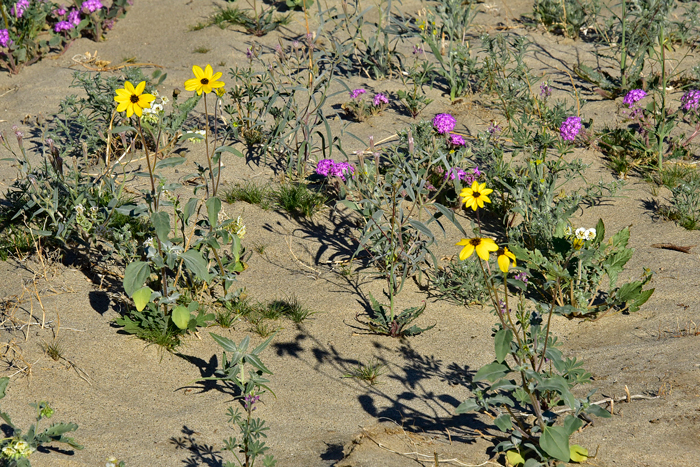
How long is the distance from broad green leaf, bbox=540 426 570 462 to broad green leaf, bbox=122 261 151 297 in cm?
168

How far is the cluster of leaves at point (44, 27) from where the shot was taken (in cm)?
547

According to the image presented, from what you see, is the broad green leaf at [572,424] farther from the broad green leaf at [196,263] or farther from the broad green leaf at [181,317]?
the broad green leaf at [181,317]

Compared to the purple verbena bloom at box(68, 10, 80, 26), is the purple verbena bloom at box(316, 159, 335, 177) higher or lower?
lower

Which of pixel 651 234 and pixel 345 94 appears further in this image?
pixel 345 94

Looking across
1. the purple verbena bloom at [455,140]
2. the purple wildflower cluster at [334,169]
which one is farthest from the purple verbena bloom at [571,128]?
the purple wildflower cluster at [334,169]

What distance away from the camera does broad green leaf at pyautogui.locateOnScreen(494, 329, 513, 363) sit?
210 cm

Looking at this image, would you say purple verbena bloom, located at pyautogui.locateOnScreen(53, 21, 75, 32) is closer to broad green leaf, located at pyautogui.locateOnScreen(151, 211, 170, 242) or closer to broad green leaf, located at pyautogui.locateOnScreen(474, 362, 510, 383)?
broad green leaf, located at pyautogui.locateOnScreen(151, 211, 170, 242)

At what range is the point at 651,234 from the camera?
384 centimetres

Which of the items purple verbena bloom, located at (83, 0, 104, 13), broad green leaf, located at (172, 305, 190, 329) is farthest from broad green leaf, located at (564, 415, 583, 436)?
purple verbena bloom, located at (83, 0, 104, 13)

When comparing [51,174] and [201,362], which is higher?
[51,174]

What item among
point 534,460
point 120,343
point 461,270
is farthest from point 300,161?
point 534,460

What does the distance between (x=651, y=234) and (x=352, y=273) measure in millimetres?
1754

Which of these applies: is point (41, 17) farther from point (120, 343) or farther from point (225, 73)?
point (120, 343)

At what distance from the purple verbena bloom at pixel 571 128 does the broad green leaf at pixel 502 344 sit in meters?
2.58
